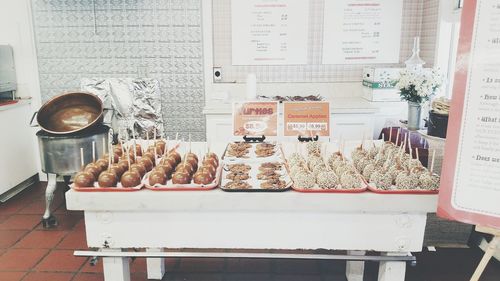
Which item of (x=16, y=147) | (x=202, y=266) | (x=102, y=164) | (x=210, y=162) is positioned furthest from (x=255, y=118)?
(x=16, y=147)

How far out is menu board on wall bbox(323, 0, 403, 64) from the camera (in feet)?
16.1

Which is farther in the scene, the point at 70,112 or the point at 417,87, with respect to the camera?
the point at 70,112

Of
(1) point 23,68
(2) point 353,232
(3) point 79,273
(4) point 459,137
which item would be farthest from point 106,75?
(4) point 459,137

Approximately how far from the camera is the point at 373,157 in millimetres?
2637

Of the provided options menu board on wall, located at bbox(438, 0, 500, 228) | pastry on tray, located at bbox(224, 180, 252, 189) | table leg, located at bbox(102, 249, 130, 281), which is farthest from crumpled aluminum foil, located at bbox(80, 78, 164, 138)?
menu board on wall, located at bbox(438, 0, 500, 228)

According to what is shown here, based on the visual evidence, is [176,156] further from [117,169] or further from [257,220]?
[257,220]

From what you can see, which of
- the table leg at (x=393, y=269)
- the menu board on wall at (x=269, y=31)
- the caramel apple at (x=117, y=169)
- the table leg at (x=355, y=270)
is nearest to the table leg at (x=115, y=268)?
the caramel apple at (x=117, y=169)

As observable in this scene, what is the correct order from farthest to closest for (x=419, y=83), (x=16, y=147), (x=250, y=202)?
(x=16, y=147) < (x=419, y=83) < (x=250, y=202)

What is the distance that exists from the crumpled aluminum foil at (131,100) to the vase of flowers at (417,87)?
2612 millimetres

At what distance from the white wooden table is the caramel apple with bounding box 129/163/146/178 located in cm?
19

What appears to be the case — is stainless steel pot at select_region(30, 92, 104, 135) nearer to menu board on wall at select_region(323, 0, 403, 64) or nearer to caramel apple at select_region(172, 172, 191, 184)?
caramel apple at select_region(172, 172, 191, 184)

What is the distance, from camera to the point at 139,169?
93.7 inches

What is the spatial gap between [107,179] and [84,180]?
12 centimetres

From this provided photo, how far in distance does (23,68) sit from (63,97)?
1.38m
